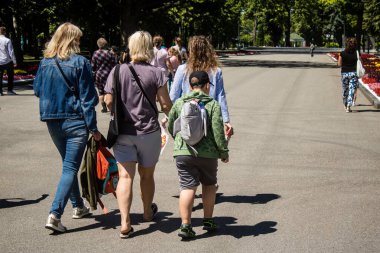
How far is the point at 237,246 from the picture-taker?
5344 mm

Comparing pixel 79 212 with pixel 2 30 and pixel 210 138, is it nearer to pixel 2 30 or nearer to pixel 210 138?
pixel 210 138

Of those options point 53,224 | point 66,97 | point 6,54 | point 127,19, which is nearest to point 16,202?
point 53,224

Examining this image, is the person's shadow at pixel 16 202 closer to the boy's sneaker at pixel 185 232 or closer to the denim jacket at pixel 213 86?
the denim jacket at pixel 213 86

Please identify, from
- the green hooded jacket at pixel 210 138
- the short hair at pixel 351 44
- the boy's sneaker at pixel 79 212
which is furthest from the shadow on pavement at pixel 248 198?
the short hair at pixel 351 44

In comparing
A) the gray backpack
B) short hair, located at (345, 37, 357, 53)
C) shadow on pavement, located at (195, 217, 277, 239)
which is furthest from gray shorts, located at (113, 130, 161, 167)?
short hair, located at (345, 37, 357, 53)

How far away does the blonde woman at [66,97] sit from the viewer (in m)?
5.59

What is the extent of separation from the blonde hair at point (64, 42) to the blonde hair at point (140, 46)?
19.9 inches

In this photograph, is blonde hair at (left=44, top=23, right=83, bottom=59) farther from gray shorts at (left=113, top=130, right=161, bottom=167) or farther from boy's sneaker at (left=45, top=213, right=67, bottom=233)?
boy's sneaker at (left=45, top=213, right=67, bottom=233)

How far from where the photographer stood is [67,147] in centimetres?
571

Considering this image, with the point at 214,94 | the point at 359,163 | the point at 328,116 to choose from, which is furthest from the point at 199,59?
the point at 328,116

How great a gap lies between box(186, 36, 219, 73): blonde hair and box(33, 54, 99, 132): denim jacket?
1194 mm

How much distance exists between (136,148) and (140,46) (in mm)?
908

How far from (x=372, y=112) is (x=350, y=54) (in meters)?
1.65

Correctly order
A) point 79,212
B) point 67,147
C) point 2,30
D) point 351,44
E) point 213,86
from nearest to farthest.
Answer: point 67,147 → point 79,212 → point 213,86 → point 351,44 → point 2,30
